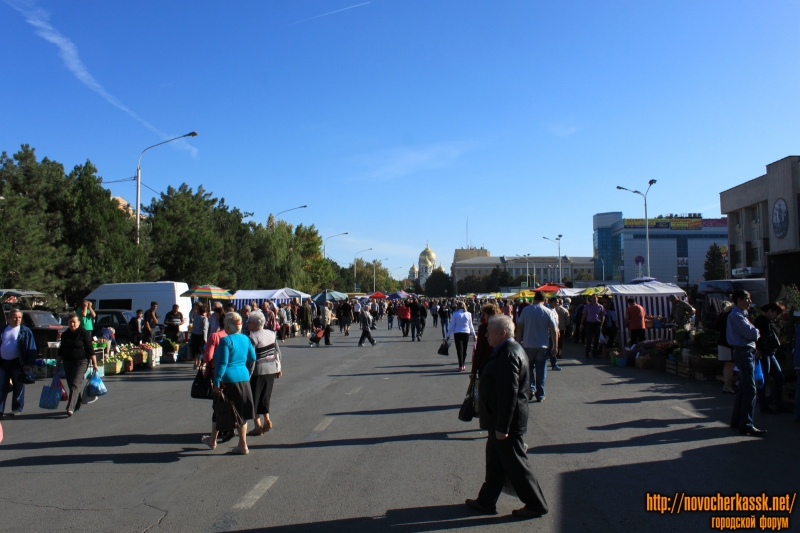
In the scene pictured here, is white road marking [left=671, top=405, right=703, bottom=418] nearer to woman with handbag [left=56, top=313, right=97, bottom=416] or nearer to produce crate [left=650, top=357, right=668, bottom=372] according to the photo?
produce crate [left=650, top=357, right=668, bottom=372]

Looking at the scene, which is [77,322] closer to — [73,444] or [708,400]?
[73,444]

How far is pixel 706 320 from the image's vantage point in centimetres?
2073

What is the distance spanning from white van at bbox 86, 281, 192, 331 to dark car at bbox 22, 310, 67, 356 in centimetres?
482

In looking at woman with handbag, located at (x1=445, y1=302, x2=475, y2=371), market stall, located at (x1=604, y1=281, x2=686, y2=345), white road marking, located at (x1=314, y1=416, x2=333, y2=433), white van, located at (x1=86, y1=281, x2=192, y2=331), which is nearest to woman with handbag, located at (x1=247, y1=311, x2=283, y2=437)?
white road marking, located at (x1=314, y1=416, x2=333, y2=433)

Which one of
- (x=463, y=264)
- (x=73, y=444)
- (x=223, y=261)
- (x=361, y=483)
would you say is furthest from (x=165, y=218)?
(x=463, y=264)

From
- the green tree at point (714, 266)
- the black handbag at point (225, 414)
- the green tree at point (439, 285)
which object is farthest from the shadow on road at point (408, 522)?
the green tree at point (439, 285)

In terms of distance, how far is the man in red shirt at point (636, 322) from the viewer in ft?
55.3

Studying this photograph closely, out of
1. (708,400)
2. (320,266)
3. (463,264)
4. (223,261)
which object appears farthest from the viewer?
(463,264)

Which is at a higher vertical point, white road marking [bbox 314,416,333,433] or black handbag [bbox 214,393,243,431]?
black handbag [bbox 214,393,243,431]

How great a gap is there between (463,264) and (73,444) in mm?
165108

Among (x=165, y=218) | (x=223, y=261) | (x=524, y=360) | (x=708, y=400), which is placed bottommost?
(x=708, y=400)

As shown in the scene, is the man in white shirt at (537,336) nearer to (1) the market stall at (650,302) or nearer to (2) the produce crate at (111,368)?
(1) the market stall at (650,302)

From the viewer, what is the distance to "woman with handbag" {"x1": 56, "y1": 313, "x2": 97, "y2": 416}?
961 cm

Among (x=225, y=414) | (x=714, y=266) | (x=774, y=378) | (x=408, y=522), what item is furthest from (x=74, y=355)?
(x=714, y=266)
